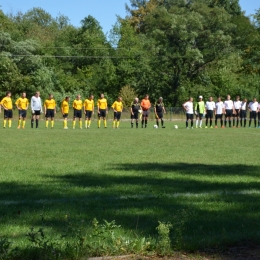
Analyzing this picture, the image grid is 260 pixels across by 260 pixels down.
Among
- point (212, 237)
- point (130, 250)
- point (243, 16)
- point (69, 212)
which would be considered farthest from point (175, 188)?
point (243, 16)

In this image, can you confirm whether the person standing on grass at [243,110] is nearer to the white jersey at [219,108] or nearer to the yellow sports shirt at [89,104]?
the white jersey at [219,108]

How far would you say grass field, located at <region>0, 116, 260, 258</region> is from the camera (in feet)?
22.4

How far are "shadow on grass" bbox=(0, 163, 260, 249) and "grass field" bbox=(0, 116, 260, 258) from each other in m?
0.01

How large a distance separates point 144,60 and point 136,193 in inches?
2679

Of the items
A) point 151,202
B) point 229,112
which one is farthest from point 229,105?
point 151,202

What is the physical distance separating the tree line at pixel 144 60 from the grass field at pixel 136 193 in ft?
184

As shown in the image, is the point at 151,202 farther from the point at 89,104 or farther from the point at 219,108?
the point at 219,108

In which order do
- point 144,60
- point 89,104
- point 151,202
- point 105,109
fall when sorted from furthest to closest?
point 144,60
point 105,109
point 89,104
point 151,202

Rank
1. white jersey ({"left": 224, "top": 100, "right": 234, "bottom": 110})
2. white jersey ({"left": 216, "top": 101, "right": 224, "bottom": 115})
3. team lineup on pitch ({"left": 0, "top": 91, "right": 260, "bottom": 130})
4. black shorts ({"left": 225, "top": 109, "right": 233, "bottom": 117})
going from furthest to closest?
black shorts ({"left": 225, "top": 109, "right": 233, "bottom": 117}) → white jersey ({"left": 224, "top": 100, "right": 234, "bottom": 110}) → white jersey ({"left": 216, "top": 101, "right": 224, "bottom": 115}) → team lineup on pitch ({"left": 0, "top": 91, "right": 260, "bottom": 130})

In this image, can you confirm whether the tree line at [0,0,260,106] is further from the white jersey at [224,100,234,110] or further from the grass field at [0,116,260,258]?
the grass field at [0,116,260,258]

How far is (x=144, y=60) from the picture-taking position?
252 ft

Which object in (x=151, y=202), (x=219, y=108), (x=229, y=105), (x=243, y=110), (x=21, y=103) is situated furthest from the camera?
(x=243, y=110)

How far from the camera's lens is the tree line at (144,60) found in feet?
237

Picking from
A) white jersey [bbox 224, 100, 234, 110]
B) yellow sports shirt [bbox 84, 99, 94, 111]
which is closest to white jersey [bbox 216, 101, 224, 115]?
white jersey [bbox 224, 100, 234, 110]
